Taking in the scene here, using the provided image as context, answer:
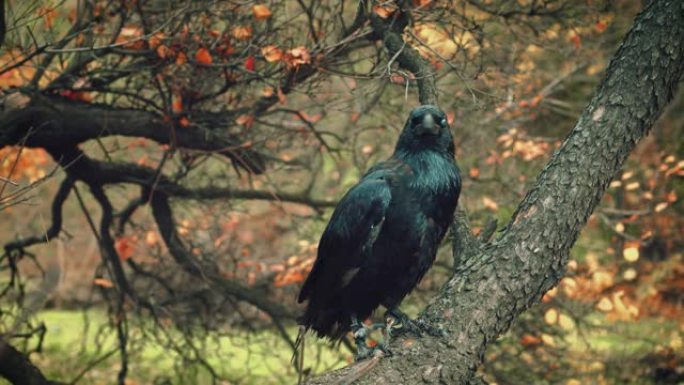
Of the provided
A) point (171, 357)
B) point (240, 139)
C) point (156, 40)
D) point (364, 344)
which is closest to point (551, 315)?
point (364, 344)

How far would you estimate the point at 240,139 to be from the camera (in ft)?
20.5

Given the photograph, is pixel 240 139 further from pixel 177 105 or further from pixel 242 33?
pixel 242 33

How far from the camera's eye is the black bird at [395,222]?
429cm

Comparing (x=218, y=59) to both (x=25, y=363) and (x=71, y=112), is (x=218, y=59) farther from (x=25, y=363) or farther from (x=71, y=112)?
(x=25, y=363)

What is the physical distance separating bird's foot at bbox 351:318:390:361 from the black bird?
0.04ft

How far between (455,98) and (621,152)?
261 cm

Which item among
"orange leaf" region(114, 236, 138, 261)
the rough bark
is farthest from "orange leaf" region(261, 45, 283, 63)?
"orange leaf" region(114, 236, 138, 261)

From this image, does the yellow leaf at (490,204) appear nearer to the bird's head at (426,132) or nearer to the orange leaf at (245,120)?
the orange leaf at (245,120)

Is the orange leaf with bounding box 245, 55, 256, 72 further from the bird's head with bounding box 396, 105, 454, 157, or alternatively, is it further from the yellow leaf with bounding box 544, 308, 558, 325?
the yellow leaf with bounding box 544, 308, 558, 325

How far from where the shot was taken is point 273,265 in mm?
7426

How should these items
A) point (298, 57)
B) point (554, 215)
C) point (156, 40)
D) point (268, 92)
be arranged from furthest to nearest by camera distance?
1. point (268, 92)
2. point (156, 40)
3. point (298, 57)
4. point (554, 215)

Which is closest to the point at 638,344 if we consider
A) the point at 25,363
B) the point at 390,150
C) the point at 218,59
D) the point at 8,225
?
the point at 390,150

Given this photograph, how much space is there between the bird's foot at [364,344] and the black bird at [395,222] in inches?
0.5

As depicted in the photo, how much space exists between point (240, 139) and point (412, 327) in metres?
2.88
